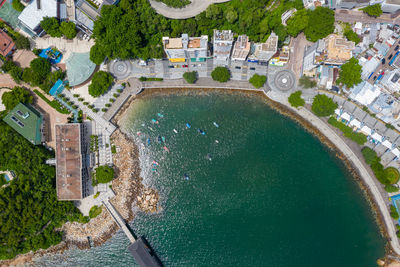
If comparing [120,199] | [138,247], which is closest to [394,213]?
[138,247]

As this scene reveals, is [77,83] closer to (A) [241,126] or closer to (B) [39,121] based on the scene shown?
(B) [39,121]

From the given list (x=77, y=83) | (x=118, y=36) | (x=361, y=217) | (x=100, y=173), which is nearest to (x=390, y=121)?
(x=361, y=217)

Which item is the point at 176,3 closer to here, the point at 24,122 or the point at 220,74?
the point at 220,74

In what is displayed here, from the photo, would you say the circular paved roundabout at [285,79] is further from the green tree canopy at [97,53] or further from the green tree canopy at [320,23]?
the green tree canopy at [97,53]

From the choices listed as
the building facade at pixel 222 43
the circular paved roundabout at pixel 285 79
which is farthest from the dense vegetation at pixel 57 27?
the circular paved roundabout at pixel 285 79

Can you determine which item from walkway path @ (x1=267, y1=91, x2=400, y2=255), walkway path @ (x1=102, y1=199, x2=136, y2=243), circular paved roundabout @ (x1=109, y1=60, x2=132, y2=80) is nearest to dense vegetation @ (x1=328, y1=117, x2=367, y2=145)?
walkway path @ (x1=267, y1=91, x2=400, y2=255)
